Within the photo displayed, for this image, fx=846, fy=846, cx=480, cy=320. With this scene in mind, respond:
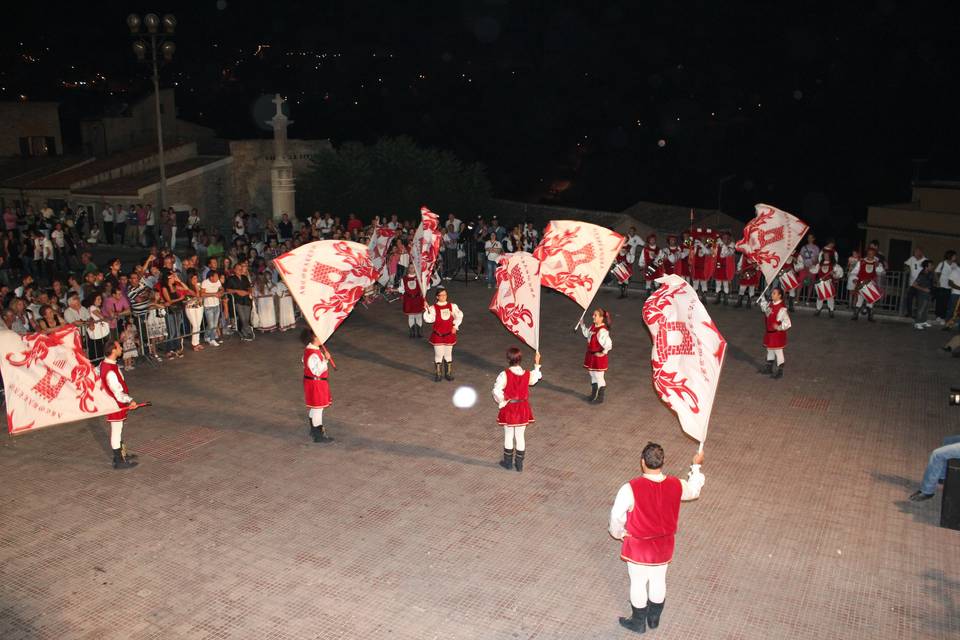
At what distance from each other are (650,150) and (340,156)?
945 inches

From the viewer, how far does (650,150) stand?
5147 centimetres

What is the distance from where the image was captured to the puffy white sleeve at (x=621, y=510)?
7.33 metres

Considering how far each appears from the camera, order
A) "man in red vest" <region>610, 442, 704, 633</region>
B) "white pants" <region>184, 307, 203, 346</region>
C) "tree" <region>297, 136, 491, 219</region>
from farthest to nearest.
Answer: "tree" <region>297, 136, 491, 219</region>
"white pants" <region>184, 307, 203, 346</region>
"man in red vest" <region>610, 442, 704, 633</region>

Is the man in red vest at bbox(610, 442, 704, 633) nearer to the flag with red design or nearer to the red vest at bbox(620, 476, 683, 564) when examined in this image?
the red vest at bbox(620, 476, 683, 564)

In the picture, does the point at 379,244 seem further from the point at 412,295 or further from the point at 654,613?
the point at 654,613

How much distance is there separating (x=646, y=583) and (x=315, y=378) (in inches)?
230

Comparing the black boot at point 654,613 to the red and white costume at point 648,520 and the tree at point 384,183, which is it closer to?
the red and white costume at point 648,520

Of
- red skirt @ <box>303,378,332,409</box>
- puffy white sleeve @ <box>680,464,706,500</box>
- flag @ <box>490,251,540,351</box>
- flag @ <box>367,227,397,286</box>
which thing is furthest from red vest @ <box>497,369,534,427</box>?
flag @ <box>367,227,397,286</box>

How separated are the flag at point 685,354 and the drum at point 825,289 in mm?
11494

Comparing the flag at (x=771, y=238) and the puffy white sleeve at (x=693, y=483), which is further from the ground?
the flag at (x=771, y=238)

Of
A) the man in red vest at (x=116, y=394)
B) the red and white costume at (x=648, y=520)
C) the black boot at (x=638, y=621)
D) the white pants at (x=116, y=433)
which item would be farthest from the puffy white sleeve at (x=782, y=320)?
the white pants at (x=116, y=433)

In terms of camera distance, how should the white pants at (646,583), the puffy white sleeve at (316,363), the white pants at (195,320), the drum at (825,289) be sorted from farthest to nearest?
the drum at (825,289), the white pants at (195,320), the puffy white sleeve at (316,363), the white pants at (646,583)

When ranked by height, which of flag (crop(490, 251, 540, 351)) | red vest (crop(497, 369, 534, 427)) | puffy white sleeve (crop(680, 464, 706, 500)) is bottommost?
red vest (crop(497, 369, 534, 427))

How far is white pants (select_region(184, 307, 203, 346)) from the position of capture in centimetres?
1659
